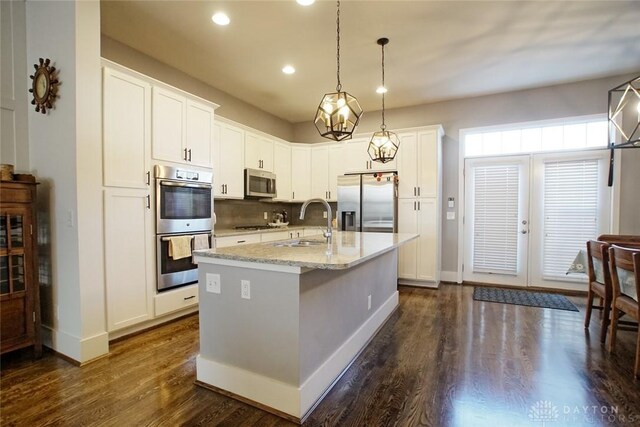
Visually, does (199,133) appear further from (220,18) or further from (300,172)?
(300,172)

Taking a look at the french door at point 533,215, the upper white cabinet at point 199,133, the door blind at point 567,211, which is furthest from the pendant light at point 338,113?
the door blind at point 567,211

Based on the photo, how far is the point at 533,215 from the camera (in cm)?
459

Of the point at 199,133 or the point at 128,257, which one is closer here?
the point at 128,257

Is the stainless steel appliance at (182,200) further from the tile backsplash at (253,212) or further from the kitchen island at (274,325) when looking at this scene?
the kitchen island at (274,325)

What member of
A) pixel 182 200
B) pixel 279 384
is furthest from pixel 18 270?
pixel 279 384

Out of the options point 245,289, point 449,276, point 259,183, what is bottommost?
point 449,276

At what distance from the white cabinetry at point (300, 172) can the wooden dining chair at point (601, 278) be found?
3.94 m

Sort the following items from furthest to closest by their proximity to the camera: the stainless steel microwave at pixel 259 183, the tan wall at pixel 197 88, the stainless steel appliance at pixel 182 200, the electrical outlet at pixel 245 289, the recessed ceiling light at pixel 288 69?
the stainless steel microwave at pixel 259 183, the recessed ceiling light at pixel 288 69, the tan wall at pixel 197 88, the stainless steel appliance at pixel 182 200, the electrical outlet at pixel 245 289

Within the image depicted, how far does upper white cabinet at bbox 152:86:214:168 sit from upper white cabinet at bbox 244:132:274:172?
3.20 feet

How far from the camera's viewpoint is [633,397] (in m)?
1.94

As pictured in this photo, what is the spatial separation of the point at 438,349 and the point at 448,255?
273 cm

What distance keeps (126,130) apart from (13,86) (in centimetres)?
97

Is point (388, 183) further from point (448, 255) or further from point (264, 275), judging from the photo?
point (264, 275)

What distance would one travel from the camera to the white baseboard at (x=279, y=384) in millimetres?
1775
